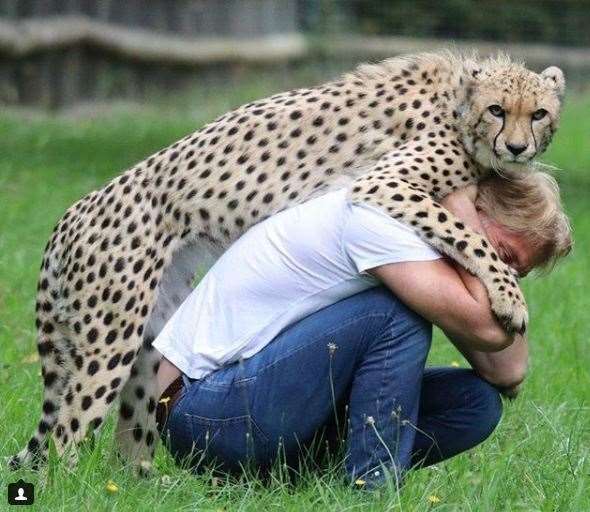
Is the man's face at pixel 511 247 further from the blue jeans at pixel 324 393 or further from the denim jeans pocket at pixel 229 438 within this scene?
the denim jeans pocket at pixel 229 438

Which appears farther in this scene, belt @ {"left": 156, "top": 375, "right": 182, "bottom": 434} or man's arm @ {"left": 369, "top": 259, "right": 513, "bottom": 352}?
belt @ {"left": 156, "top": 375, "right": 182, "bottom": 434}

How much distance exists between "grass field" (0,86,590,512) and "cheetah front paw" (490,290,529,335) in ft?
1.29

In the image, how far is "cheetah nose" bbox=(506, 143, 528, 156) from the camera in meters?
4.15

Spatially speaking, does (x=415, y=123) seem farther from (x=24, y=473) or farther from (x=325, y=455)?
(x=24, y=473)

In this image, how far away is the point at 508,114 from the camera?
425 centimetres

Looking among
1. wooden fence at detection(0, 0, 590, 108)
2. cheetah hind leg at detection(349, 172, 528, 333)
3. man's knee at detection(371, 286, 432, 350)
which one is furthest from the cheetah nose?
wooden fence at detection(0, 0, 590, 108)

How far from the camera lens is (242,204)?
4.34 meters

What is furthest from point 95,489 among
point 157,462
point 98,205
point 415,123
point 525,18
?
point 525,18

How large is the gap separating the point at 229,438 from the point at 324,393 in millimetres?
262

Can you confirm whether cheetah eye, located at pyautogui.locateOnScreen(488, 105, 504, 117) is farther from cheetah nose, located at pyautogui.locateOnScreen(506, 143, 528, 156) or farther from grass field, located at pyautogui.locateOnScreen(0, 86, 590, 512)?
grass field, located at pyautogui.locateOnScreen(0, 86, 590, 512)

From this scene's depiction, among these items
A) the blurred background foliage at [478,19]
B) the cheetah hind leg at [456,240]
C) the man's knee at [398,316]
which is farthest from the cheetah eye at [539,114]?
the blurred background foliage at [478,19]

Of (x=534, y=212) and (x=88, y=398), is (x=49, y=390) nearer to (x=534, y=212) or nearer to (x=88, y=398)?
(x=88, y=398)

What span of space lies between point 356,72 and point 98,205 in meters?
0.98

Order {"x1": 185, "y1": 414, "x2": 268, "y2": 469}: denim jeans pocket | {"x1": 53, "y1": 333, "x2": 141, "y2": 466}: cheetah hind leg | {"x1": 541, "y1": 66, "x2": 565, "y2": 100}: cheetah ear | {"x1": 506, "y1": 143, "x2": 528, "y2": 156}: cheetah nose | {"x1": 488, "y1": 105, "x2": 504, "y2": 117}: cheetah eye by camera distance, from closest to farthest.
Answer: {"x1": 185, "y1": 414, "x2": 268, "y2": 469}: denim jeans pocket < {"x1": 53, "y1": 333, "x2": 141, "y2": 466}: cheetah hind leg < {"x1": 506, "y1": 143, "x2": 528, "y2": 156}: cheetah nose < {"x1": 488, "y1": 105, "x2": 504, "y2": 117}: cheetah eye < {"x1": 541, "y1": 66, "x2": 565, "y2": 100}: cheetah ear
